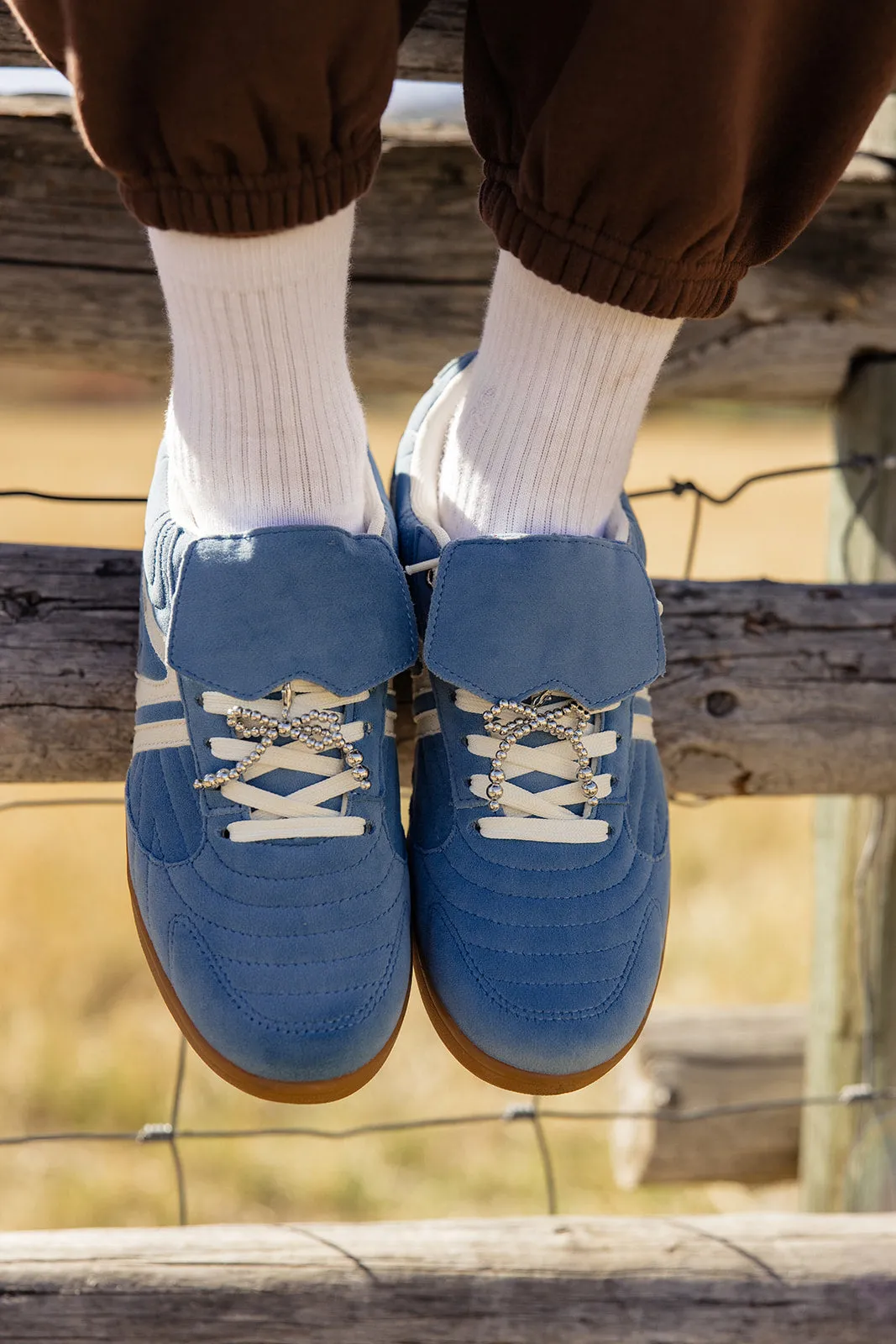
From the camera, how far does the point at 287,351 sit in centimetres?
77

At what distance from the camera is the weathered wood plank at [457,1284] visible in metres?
0.89

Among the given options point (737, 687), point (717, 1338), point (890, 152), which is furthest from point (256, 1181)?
point (890, 152)

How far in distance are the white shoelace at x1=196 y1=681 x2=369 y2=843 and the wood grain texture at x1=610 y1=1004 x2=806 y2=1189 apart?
0.96m

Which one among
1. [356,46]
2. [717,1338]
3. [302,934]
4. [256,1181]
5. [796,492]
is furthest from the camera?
[796,492]

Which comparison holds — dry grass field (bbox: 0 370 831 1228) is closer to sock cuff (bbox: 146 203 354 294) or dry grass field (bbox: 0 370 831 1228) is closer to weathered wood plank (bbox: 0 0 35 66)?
sock cuff (bbox: 146 203 354 294)

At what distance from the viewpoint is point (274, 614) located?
0.77 m

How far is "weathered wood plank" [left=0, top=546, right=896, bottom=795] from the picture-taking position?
92 centimetres

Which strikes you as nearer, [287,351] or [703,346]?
[287,351]

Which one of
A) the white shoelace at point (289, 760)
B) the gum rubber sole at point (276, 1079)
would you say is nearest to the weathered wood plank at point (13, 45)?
the white shoelace at point (289, 760)

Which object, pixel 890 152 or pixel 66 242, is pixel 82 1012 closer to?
pixel 66 242

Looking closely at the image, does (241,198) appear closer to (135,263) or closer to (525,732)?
(525,732)

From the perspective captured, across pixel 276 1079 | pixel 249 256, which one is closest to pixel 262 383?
pixel 249 256

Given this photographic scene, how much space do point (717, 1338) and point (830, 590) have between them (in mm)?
621

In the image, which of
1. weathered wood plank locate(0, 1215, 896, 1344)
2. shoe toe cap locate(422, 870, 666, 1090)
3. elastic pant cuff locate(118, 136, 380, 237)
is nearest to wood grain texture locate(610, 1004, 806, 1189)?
weathered wood plank locate(0, 1215, 896, 1344)
